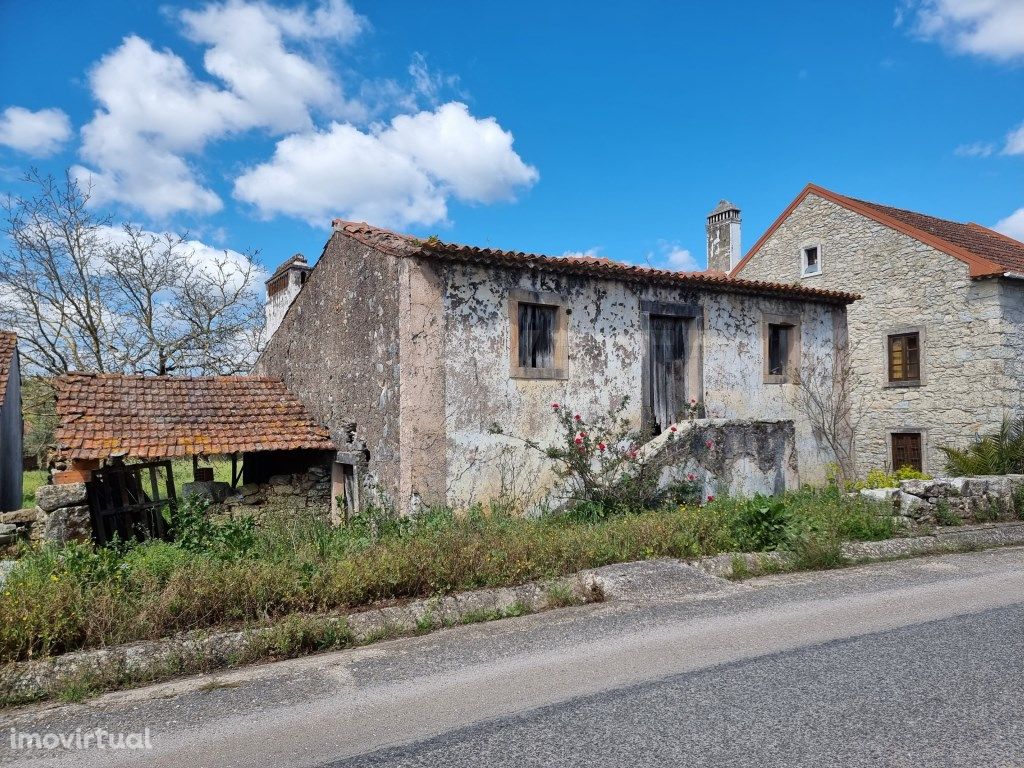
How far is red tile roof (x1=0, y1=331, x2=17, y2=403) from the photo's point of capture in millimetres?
11609

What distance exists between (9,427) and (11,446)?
0.62 metres

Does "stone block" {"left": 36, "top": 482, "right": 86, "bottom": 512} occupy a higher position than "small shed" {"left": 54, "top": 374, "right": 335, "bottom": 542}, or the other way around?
"small shed" {"left": 54, "top": 374, "right": 335, "bottom": 542}

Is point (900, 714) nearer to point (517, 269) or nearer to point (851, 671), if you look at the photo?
point (851, 671)

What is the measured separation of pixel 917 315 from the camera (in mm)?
15891

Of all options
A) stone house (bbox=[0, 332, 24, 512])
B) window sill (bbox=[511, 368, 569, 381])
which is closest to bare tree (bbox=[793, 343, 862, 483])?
window sill (bbox=[511, 368, 569, 381])

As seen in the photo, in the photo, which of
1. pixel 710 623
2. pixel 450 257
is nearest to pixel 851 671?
pixel 710 623

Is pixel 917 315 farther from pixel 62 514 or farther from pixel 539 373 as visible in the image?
pixel 62 514

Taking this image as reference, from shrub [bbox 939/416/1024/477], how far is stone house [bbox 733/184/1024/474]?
2.38ft

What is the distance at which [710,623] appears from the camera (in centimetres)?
484

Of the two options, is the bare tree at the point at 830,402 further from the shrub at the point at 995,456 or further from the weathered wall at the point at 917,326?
the weathered wall at the point at 917,326

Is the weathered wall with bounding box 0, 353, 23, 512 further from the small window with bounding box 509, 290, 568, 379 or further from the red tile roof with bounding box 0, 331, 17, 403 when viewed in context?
the small window with bounding box 509, 290, 568, 379

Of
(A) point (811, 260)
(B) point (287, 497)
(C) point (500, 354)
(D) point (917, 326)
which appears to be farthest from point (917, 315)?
(B) point (287, 497)

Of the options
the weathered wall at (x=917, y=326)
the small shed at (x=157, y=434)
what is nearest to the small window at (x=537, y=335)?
the small shed at (x=157, y=434)

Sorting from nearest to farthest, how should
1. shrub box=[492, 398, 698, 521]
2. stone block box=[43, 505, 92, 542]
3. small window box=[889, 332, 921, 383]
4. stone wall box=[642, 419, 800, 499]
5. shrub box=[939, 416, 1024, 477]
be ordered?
stone block box=[43, 505, 92, 542]
shrub box=[492, 398, 698, 521]
stone wall box=[642, 419, 800, 499]
shrub box=[939, 416, 1024, 477]
small window box=[889, 332, 921, 383]
